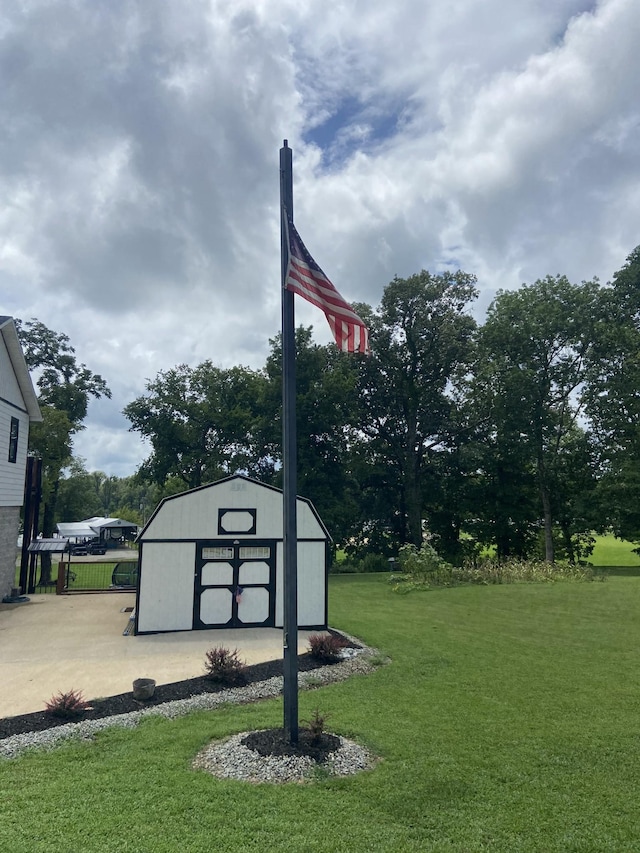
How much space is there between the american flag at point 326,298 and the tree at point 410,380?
29.9 m

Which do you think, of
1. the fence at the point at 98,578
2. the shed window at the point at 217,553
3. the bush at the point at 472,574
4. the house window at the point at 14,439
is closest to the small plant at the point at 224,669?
the shed window at the point at 217,553

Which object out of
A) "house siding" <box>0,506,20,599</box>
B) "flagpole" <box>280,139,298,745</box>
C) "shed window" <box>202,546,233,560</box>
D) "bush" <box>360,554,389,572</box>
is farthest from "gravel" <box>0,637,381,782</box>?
"bush" <box>360,554,389,572</box>

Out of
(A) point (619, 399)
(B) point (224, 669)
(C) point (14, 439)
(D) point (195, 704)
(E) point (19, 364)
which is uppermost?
(A) point (619, 399)

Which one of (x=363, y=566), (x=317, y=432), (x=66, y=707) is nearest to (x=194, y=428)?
(x=317, y=432)

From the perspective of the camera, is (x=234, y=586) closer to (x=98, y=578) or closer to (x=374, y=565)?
(x=98, y=578)

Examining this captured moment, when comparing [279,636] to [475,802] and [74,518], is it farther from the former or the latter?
[74,518]

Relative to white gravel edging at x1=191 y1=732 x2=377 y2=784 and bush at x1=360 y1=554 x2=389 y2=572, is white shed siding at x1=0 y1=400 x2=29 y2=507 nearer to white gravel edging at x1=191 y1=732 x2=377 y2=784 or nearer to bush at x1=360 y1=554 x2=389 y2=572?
white gravel edging at x1=191 y1=732 x2=377 y2=784

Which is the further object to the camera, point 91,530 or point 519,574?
point 91,530

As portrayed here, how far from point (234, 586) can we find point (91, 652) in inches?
143

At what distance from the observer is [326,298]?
22.0 ft

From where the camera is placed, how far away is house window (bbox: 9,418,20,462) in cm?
1905

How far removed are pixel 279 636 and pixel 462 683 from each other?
17.6 ft

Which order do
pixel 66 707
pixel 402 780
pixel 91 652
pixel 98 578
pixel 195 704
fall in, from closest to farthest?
pixel 402 780 → pixel 66 707 → pixel 195 704 → pixel 91 652 → pixel 98 578

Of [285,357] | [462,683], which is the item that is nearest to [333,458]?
[462,683]
